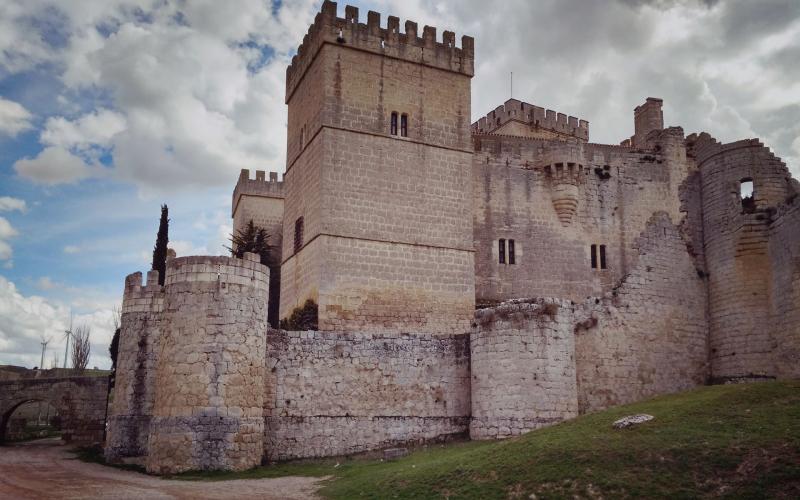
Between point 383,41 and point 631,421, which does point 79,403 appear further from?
point 631,421

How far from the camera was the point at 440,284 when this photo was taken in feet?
84.2

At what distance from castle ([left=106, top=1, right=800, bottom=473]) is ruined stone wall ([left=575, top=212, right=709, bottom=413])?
2.5 inches

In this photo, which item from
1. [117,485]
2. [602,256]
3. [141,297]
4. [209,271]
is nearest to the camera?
[117,485]

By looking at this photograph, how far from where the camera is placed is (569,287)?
2870cm

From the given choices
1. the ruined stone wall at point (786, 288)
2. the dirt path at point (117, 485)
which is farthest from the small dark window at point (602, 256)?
the dirt path at point (117, 485)

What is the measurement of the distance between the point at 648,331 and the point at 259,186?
22183mm

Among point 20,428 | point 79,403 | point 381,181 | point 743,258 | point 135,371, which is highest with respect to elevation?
point 381,181

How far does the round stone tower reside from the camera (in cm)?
1686

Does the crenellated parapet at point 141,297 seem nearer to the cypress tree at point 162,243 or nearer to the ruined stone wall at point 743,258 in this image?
A: the cypress tree at point 162,243

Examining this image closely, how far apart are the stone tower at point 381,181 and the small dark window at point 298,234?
0.08 m

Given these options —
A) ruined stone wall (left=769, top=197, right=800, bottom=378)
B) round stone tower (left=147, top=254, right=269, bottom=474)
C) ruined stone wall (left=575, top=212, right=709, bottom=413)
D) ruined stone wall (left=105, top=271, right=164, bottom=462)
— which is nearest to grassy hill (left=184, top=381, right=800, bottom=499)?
round stone tower (left=147, top=254, right=269, bottom=474)

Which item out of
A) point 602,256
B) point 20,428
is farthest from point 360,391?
point 20,428

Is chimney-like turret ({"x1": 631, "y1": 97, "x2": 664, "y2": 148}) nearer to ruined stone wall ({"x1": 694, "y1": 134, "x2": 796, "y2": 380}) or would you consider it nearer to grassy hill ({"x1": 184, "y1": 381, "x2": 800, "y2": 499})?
ruined stone wall ({"x1": 694, "y1": 134, "x2": 796, "y2": 380})

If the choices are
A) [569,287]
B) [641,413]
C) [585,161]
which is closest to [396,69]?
[585,161]
